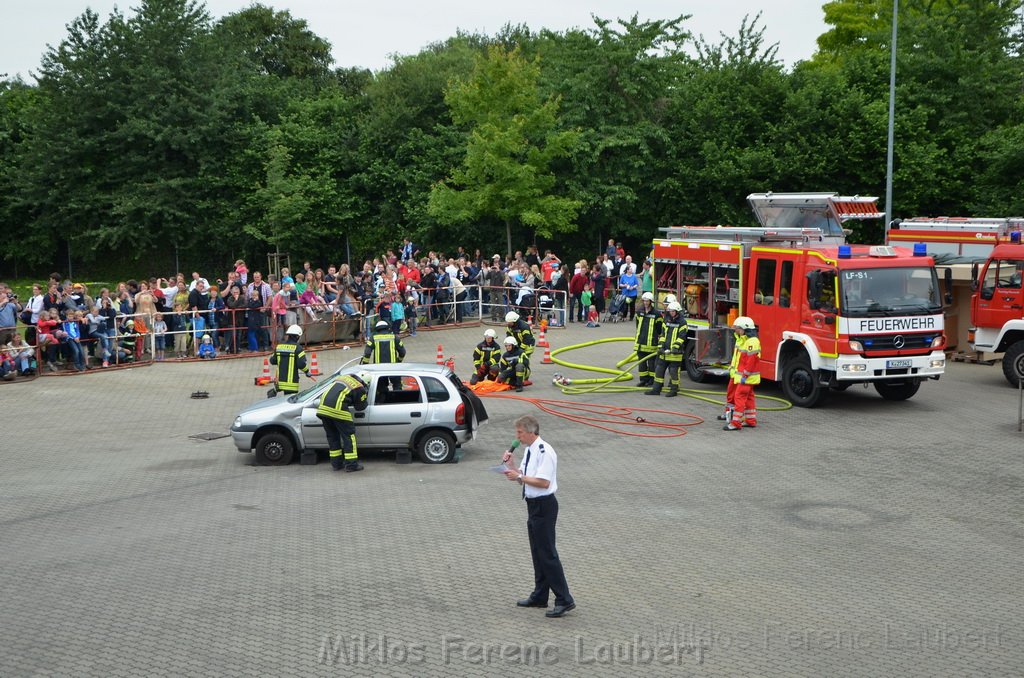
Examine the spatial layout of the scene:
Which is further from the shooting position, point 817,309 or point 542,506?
point 817,309

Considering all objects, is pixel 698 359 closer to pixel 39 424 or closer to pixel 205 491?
pixel 205 491

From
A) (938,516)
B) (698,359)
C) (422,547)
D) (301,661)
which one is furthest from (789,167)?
(301,661)

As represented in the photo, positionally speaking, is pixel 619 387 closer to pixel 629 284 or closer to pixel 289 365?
pixel 289 365

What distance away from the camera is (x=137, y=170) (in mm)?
39562

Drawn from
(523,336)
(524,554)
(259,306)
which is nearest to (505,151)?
(259,306)

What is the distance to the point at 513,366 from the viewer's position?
20.3m

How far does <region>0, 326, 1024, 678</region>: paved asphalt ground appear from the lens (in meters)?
8.44

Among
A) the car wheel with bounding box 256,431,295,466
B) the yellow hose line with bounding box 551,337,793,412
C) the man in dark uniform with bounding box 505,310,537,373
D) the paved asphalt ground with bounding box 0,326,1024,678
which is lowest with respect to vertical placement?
the paved asphalt ground with bounding box 0,326,1024,678

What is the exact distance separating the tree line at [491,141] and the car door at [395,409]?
63.4 ft

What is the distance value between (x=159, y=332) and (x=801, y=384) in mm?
13915

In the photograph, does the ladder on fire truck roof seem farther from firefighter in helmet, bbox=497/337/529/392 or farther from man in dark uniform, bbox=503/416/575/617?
man in dark uniform, bbox=503/416/575/617

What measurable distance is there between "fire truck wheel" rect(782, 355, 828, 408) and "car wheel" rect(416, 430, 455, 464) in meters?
6.67

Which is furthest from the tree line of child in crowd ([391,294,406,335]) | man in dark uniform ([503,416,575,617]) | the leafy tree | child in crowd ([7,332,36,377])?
man in dark uniform ([503,416,575,617])

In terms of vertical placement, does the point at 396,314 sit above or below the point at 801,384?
above
